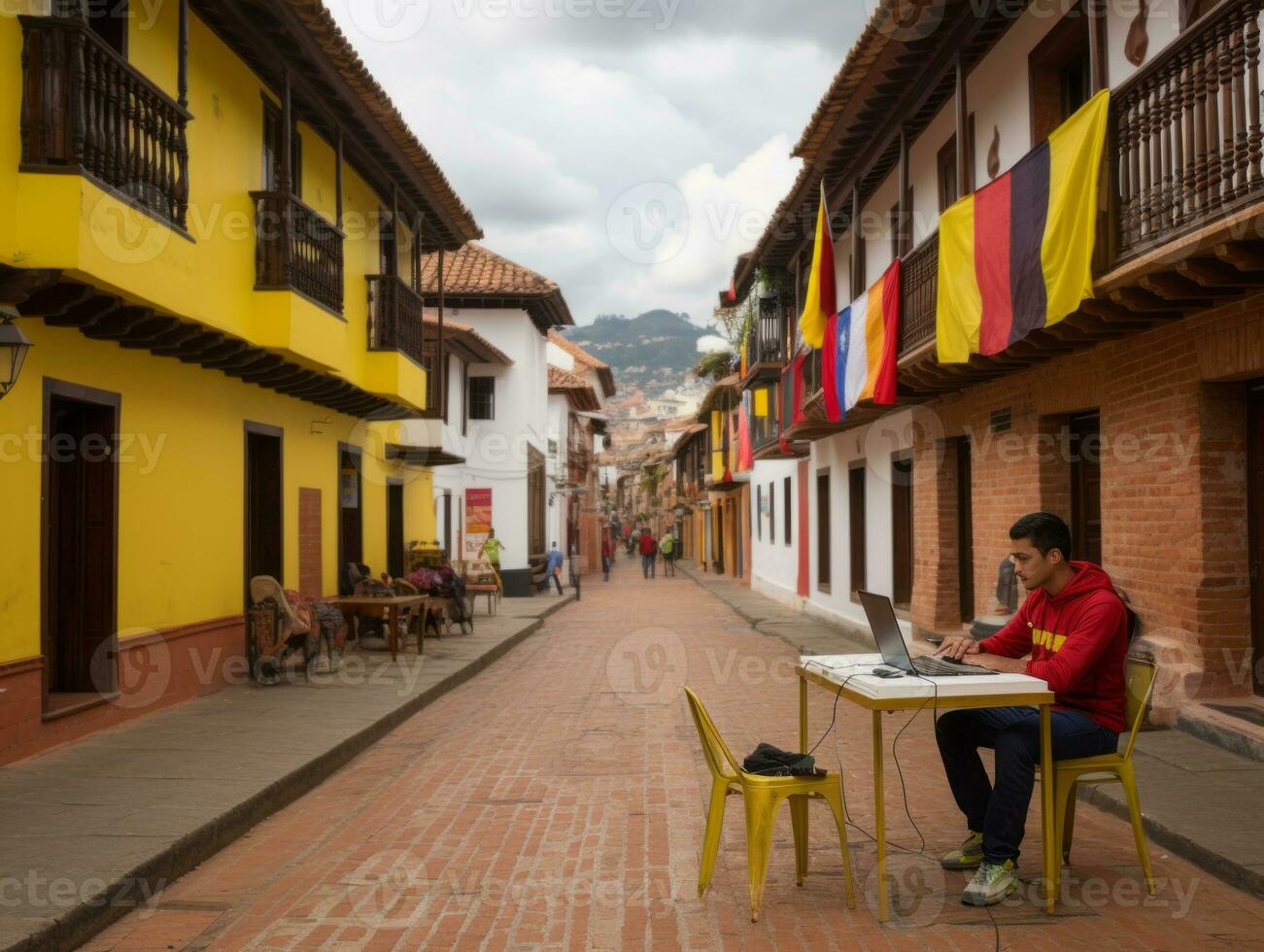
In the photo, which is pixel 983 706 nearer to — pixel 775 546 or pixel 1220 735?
pixel 1220 735

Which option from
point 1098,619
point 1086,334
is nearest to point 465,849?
point 1098,619

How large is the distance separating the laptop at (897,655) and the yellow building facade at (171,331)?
17.8ft

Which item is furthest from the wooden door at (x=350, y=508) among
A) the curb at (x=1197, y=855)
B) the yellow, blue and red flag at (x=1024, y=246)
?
the curb at (x=1197, y=855)

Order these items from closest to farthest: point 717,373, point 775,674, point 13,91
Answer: point 13,91, point 775,674, point 717,373

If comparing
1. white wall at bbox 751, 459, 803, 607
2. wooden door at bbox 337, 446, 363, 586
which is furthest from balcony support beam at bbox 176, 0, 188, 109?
white wall at bbox 751, 459, 803, 607

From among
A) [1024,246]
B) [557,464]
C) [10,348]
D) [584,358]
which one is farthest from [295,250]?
[584,358]

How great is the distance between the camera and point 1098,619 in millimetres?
5102

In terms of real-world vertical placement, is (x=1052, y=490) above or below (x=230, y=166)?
below

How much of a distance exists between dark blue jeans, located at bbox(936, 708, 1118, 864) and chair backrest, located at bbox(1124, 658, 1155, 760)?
216 millimetres

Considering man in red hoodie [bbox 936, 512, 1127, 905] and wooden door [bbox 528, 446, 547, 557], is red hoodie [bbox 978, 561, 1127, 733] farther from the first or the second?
wooden door [bbox 528, 446, 547, 557]

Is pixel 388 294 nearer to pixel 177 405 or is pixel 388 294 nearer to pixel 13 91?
pixel 177 405

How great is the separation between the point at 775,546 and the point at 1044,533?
23.4 m

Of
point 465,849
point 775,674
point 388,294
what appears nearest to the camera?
point 465,849

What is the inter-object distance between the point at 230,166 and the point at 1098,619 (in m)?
9.39
